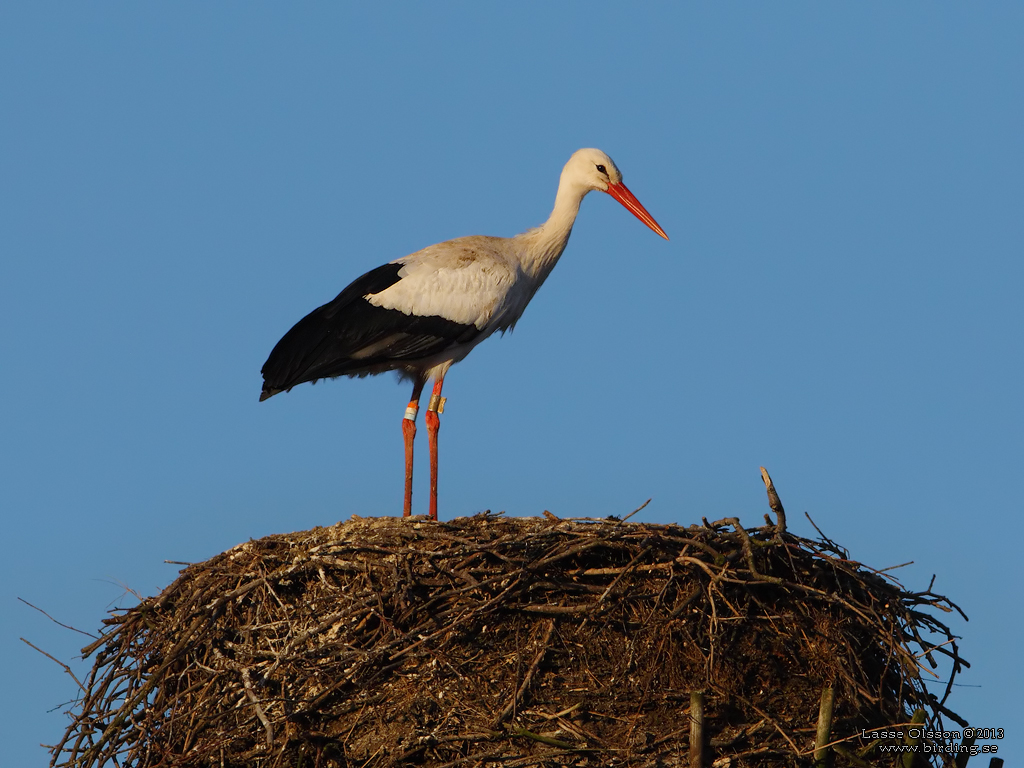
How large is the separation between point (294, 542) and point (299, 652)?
2.40 ft

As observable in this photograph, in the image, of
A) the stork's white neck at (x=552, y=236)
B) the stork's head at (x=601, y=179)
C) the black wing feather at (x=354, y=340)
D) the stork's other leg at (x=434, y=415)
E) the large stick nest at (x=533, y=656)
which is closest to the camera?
the large stick nest at (x=533, y=656)

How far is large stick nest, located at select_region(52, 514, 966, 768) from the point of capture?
6.41m

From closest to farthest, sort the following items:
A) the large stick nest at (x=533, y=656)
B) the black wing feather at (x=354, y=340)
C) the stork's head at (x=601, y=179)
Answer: the large stick nest at (x=533, y=656) → the black wing feather at (x=354, y=340) → the stork's head at (x=601, y=179)

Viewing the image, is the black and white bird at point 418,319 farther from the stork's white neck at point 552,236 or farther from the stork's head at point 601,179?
the stork's head at point 601,179

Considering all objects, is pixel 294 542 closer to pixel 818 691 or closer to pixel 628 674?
pixel 628 674

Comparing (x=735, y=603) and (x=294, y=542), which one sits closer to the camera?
(x=735, y=603)

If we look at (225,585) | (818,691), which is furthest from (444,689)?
(818,691)

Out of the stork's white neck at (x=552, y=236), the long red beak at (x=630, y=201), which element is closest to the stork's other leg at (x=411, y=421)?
the stork's white neck at (x=552, y=236)

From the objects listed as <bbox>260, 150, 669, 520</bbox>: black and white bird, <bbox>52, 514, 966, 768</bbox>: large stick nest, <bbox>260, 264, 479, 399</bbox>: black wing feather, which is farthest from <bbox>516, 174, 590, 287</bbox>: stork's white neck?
<bbox>52, 514, 966, 768</bbox>: large stick nest

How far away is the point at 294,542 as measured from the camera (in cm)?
711

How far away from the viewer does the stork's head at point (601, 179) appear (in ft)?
32.7

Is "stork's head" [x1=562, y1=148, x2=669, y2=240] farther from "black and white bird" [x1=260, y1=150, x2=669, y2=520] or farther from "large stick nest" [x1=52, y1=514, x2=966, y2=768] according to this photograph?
"large stick nest" [x1=52, y1=514, x2=966, y2=768]

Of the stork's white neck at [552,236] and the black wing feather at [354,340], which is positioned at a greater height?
the stork's white neck at [552,236]

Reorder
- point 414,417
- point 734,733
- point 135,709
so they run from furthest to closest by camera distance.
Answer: point 414,417, point 135,709, point 734,733
